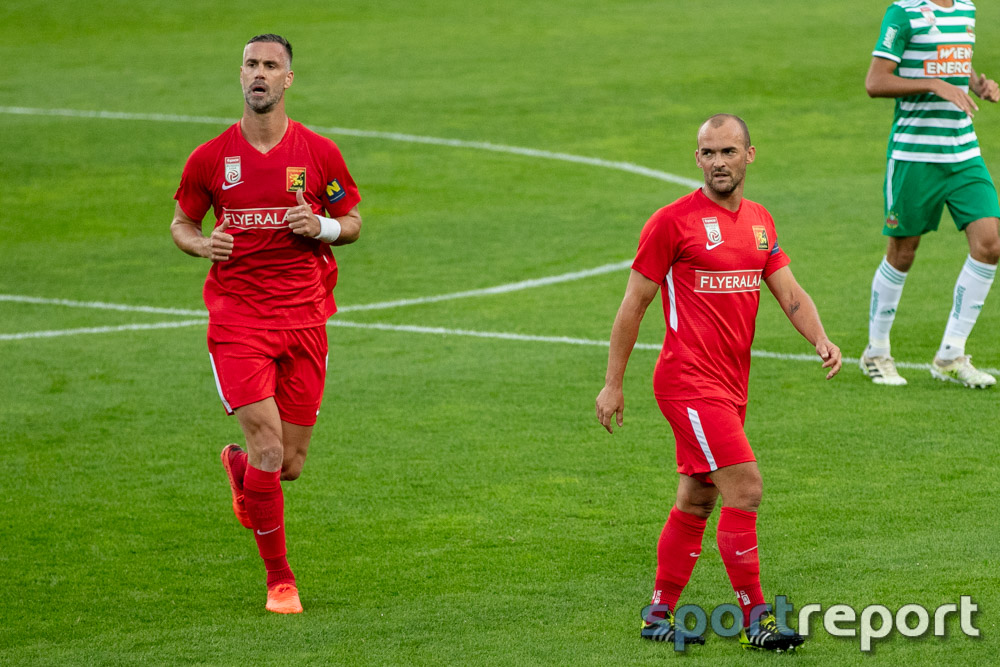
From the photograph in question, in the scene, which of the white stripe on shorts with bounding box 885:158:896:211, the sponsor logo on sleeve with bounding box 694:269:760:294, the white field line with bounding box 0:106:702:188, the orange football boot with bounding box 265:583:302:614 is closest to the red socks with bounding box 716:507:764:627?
the sponsor logo on sleeve with bounding box 694:269:760:294

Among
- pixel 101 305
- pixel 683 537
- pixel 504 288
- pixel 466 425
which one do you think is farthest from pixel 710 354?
pixel 101 305

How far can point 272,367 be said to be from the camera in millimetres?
6371

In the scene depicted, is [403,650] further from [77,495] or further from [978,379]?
[978,379]

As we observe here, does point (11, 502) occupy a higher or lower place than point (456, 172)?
lower

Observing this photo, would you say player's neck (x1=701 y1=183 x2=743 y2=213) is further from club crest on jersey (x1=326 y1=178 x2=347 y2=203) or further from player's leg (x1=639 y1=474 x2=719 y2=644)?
club crest on jersey (x1=326 y1=178 x2=347 y2=203)

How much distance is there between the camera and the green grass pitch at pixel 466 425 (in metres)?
5.97

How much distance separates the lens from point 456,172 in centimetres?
1812

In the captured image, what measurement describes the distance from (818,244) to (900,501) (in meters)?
6.78

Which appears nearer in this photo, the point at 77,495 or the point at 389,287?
the point at 77,495

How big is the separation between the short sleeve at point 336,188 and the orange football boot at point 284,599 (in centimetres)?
164

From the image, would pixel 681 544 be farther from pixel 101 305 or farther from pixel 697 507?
pixel 101 305

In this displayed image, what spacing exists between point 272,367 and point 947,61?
5077mm

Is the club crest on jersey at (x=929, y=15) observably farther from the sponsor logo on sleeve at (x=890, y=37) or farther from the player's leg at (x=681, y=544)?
the player's leg at (x=681, y=544)

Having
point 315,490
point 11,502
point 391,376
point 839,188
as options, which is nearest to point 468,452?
point 315,490
